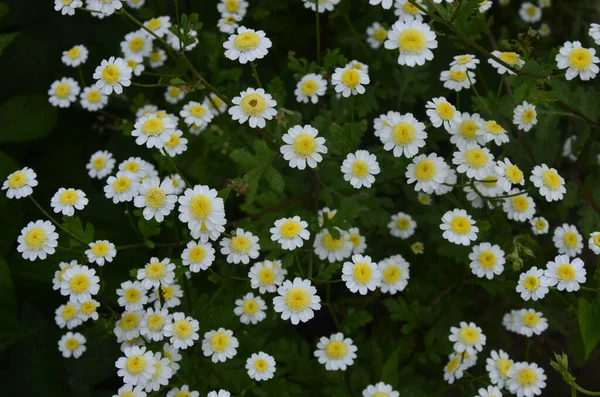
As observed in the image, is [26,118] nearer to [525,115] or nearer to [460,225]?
[460,225]

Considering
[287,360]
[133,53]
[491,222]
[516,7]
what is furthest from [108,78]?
[516,7]

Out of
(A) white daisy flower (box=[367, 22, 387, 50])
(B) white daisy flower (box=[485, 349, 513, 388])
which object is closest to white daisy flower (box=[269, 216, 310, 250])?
(B) white daisy flower (box=[485, 349, 513, 388])

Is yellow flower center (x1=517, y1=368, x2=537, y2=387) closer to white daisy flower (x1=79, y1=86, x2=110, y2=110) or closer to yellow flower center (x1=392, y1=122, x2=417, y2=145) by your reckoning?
yellow flower center (x1=392, y1=122, x2=417, y2=145)

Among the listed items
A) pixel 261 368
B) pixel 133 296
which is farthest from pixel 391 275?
pixel 133 296

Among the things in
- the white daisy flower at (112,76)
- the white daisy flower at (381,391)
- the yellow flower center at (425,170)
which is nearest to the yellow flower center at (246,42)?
the white daisy flower at (112,76)

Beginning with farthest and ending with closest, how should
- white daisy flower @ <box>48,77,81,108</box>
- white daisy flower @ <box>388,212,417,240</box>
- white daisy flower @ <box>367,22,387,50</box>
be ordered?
white daisy flower @ <box>367,22,387,50</box>
white daisy flower @ <box>48,77,81,108</box>
white daisy flower @ <box>388,212,417,240</box>

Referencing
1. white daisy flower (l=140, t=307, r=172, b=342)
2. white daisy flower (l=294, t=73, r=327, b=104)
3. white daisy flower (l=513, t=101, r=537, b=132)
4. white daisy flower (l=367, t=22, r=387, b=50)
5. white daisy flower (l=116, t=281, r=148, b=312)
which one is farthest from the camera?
Result: white daisy flower (l=367, t=22, r=387, b=50)

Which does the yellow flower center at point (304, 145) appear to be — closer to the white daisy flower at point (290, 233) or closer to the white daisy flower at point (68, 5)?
the white daisy flower at point (290, 233)
